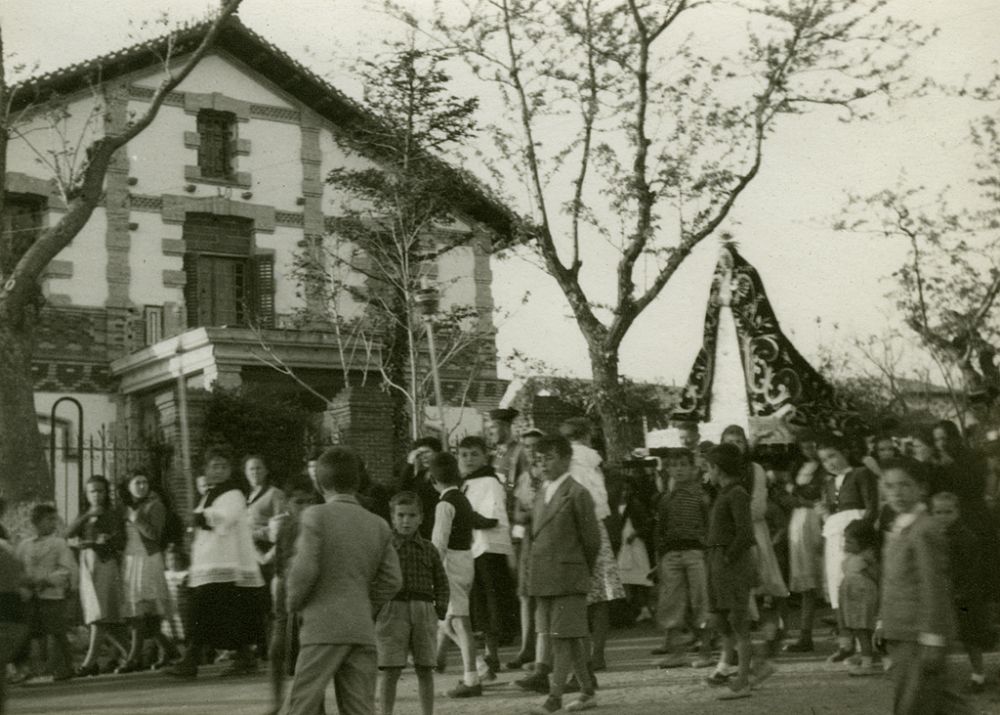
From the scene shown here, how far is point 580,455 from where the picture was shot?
1263 centimetres

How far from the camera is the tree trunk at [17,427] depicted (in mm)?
18281

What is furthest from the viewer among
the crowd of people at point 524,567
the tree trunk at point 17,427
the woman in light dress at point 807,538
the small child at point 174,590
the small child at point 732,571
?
the tree trunk at point 17,427

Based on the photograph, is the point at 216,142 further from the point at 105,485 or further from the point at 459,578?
the point at 459,578

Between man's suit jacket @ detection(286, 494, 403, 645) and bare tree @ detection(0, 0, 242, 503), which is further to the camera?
bare tree @ detection(0, 0, 242, 503)

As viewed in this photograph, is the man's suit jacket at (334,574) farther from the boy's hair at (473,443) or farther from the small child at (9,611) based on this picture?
the boy's hair at (473,443)

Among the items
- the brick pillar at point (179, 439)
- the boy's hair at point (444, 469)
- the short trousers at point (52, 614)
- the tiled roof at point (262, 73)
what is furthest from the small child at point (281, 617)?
the tiled roof at point (262, 73)

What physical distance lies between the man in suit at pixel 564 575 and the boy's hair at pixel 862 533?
2034mm

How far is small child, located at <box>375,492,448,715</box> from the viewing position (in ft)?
32.0

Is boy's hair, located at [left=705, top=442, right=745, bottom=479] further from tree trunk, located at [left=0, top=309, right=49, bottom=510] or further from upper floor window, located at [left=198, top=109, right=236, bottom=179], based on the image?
upper floor window, located at [left=198, top=109, right=236, bottom=179]

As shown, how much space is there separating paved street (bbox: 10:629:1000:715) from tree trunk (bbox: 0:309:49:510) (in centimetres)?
453

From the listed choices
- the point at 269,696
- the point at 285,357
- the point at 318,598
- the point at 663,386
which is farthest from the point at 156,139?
the point at 318,598

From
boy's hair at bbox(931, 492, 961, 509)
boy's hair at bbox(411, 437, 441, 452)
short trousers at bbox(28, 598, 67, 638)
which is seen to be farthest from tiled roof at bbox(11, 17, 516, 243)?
boy's hair at bbox(931, 492, 961, 509)

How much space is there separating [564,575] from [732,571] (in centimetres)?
136

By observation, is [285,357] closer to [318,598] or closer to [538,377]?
[538,377]
